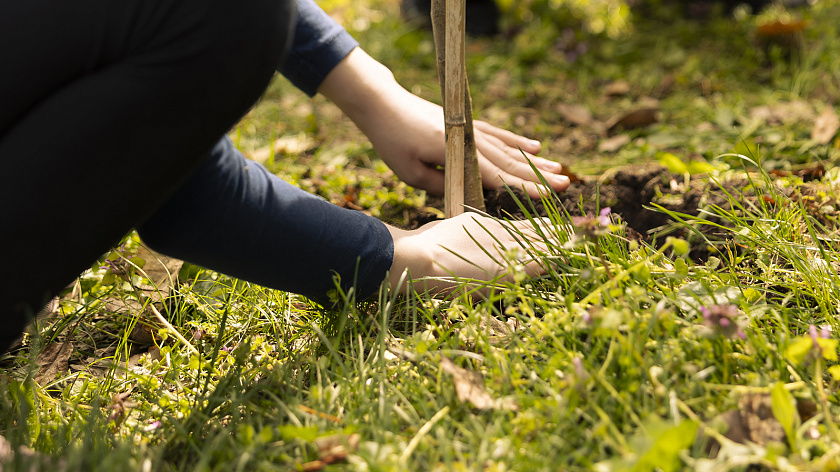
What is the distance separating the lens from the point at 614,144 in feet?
7.41

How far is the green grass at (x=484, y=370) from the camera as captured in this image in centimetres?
82

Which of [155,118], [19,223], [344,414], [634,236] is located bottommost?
[344,414]

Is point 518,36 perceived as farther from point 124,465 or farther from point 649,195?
point 124,465

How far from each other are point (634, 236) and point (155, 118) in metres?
1.02

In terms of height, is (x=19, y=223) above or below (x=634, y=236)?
above

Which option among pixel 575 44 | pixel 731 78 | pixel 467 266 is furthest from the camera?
pixel 575 44

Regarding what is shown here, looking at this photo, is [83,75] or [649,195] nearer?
[83,75]

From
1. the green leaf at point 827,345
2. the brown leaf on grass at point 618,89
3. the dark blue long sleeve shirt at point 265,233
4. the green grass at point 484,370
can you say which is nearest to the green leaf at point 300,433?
the green grass at point 484,370

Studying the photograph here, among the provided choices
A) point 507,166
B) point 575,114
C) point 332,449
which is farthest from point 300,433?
point 575,114

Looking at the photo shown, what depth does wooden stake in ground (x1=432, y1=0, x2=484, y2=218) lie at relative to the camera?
1299 mm

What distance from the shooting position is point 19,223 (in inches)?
34.6

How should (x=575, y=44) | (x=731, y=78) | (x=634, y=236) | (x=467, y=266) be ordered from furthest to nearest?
Result: (x=575, y=44)
(x=731, y=78)
(x=634, y=236)
(x=467, y=266)

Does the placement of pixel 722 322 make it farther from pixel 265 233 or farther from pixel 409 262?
pixel 265 233

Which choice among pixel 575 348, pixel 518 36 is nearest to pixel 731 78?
pixel 518 36
